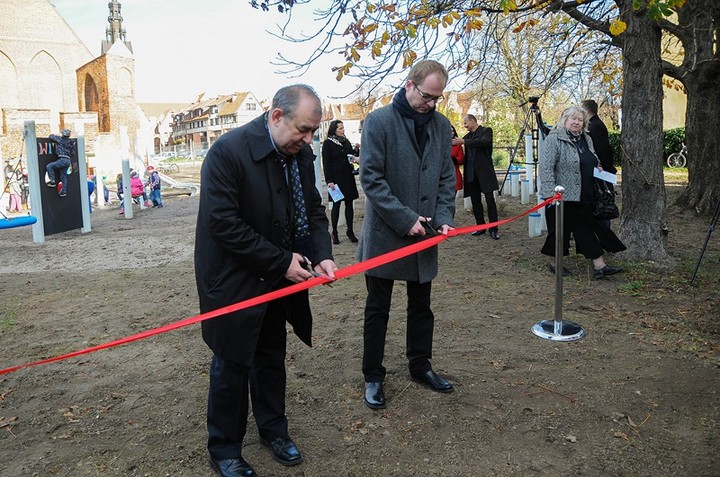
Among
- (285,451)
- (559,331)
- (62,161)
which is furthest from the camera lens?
(62,161)

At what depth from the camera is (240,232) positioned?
2.81 m

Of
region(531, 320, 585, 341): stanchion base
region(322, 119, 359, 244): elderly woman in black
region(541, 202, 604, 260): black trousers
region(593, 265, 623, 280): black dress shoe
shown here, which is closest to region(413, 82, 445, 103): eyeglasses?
region(531, 320, 585, 341): stanchion base

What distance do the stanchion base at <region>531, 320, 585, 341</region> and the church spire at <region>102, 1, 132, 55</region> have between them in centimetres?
6787

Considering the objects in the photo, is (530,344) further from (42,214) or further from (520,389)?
(42,214)

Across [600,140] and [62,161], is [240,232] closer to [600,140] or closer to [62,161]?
[600,140]

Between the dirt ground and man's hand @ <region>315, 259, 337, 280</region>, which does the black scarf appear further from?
the dirt ground

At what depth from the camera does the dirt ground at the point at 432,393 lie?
10.9 feet

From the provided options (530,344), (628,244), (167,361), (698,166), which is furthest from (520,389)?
(698,166)

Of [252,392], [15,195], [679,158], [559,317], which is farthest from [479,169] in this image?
[679,158]

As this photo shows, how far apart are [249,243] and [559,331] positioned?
10.6ft

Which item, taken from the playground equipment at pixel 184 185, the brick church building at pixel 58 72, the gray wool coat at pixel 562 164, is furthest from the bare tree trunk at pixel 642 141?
the brick church building at pixel 58 72

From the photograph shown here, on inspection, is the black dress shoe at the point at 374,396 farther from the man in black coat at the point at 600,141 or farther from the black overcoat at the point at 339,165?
the black overcoat at the point at 339,165

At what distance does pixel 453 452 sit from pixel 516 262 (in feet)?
16.5

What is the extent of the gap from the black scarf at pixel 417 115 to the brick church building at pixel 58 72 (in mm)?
39670
